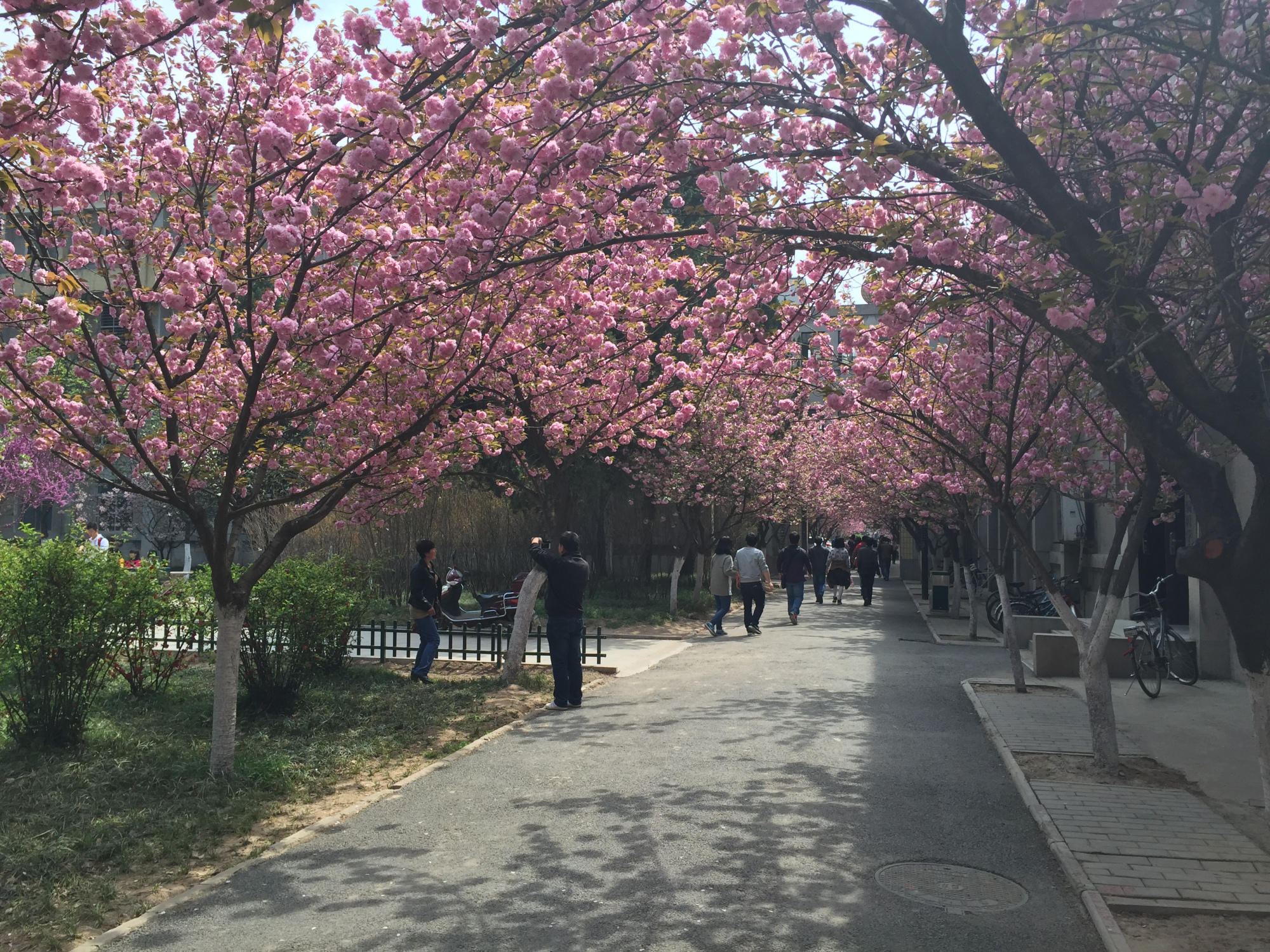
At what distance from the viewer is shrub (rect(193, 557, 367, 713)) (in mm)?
9734

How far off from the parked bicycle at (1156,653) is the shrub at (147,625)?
10872 millimetres

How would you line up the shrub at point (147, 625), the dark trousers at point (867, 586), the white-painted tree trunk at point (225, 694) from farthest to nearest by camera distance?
1. the dark trousers at point (867, 586)
2. the shrub at point (147, 625)
3. the white-painted tree trunk at point (225, 694)

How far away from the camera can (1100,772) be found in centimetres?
795

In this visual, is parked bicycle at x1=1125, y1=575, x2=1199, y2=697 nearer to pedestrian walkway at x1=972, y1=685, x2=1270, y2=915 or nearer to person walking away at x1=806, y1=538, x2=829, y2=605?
pedestrian walkway at x1=972, y1=685, x2=1270, y2=915

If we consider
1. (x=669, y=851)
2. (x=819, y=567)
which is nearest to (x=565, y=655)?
(x=669, y=851)

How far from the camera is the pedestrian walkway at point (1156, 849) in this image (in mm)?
5094

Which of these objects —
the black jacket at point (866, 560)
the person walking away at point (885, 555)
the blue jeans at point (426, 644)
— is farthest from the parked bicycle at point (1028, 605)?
the person walking away at point (885, 555)

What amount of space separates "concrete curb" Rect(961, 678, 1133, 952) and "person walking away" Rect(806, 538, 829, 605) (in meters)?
21.1

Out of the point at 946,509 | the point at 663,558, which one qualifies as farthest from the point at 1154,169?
the point at 663,558

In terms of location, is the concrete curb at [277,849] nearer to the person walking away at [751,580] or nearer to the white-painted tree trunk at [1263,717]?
the white-painted tree trunk at [1263,717]

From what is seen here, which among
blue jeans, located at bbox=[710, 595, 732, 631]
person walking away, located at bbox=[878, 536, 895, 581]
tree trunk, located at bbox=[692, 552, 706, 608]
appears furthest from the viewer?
person walking away, located at bbox=[878, 536, 895, 581]

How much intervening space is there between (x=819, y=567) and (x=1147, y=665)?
60.0 feet

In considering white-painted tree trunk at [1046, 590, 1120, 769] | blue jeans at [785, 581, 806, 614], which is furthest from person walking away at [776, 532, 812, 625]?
white-painted tree trunk at [1046, 590, 1120, 769]

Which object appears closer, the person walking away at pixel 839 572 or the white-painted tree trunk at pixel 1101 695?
the white-painted tree trunk at pixel 1101 695
